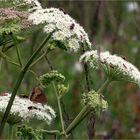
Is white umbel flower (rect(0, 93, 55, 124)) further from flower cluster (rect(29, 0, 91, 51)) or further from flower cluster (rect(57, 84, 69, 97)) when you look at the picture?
flower cluster (rect(29, 0, 91, 51))

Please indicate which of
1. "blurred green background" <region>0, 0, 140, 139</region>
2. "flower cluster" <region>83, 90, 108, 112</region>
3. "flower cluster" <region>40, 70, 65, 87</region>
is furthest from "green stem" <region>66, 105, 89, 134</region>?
"blurred green background" <region>0, 0, 140, 139</region>

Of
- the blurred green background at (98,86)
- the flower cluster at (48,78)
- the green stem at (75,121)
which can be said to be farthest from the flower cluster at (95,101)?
the blurred green background at (98,86)

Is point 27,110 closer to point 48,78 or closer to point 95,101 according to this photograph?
point 48,78

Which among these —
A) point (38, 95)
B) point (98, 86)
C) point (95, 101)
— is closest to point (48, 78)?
point (38, 95)

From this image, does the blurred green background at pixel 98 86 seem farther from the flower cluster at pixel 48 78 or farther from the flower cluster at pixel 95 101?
the flower cluster at pixel 95 101

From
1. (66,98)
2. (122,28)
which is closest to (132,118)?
(66,98)

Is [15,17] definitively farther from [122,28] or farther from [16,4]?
[122,28]
